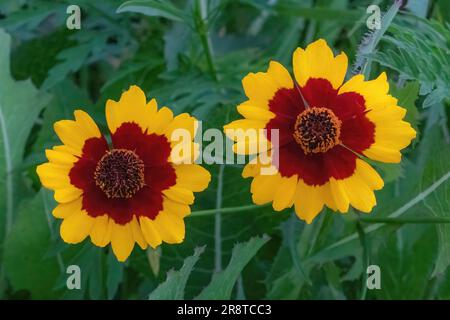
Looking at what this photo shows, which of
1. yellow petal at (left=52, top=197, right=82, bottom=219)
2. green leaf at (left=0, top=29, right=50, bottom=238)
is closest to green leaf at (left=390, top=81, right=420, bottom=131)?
yellow petal at (left=52, top=197, right=82, bottom=219)

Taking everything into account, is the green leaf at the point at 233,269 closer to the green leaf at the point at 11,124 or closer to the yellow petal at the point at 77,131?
the yellow petal at the point at 77,131

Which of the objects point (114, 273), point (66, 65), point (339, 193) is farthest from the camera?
point (66, 65)

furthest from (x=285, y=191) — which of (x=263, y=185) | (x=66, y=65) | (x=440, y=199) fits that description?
(x=66, y=65)

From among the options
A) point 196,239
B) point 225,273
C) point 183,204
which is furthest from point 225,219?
point 183,204

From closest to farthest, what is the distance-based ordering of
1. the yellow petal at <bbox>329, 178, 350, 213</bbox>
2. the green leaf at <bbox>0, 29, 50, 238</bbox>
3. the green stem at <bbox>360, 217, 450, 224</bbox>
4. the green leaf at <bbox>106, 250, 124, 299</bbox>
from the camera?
the yellow petal at <bbox>329, 178, 350, 213</bbox> → the green stem at <bbox>360, 217, 450, 224</bbox> → the green leaf at <bbox>106, 250, 124, 299</bbox> → the green leaf at <bbox>0, 29, 50, 238</bbox>

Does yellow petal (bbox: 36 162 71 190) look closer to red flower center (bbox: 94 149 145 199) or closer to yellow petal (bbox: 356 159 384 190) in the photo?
red flower center (bbox: 94 149 145 199)

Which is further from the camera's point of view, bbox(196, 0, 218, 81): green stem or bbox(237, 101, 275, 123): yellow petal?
bbox(196, 0, 218, 81): green stem

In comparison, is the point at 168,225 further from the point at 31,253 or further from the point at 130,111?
the point at 31,253

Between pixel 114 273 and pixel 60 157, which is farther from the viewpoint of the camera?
pixel 114 273
